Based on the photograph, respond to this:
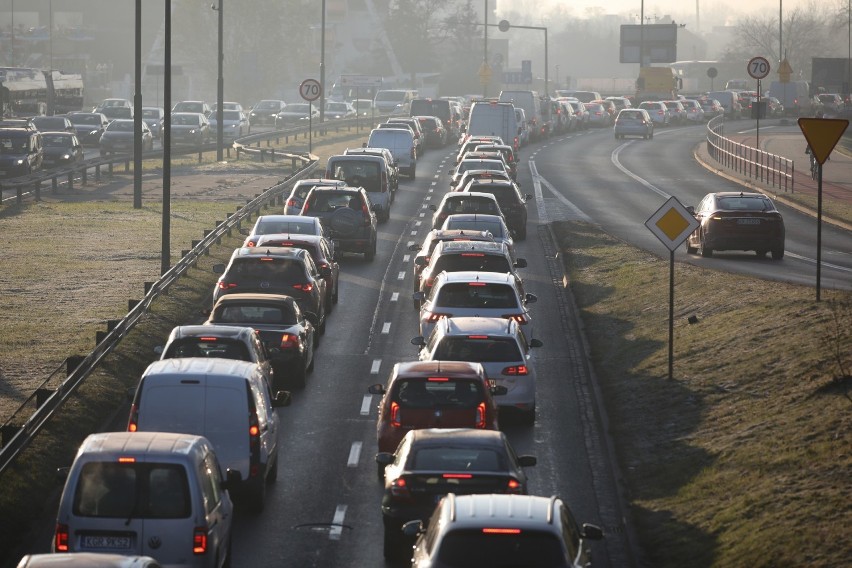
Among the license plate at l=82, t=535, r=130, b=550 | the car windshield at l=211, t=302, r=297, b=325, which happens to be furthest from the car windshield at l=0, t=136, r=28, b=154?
the license plate at l=82, t=535, r=130, b=550

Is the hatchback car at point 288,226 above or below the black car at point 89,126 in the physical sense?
below

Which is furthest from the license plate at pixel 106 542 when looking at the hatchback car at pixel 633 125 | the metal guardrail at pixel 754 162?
the hatchback car at pixel 633 125

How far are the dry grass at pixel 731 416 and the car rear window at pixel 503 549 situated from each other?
10.4 ft

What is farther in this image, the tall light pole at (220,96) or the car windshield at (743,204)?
the tall light pole at (220,96)

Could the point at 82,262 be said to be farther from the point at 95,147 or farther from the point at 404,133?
the point at 95,147

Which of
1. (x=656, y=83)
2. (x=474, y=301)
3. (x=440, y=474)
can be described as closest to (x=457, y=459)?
(x=440, y=474)

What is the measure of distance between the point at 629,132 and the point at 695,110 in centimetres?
2231

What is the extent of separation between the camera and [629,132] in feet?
291

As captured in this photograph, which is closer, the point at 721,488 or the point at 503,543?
the point at 503,543

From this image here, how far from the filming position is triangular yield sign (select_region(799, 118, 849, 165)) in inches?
901

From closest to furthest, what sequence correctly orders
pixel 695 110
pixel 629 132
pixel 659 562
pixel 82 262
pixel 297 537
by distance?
pixel 659 562 < pixel 297 537 < pixel 82 262 < pixel 629 132 < pixel 695 110

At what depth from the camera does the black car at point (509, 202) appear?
42125 millimetres

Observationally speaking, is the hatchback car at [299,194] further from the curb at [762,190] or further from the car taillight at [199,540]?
the car taillight at [199,540]

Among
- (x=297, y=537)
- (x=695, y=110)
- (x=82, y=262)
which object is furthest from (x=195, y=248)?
(x=695, y=110)
